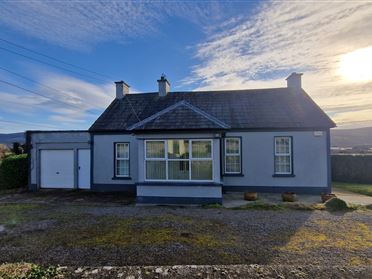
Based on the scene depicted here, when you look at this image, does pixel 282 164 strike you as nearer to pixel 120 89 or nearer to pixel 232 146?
pixel 232 146

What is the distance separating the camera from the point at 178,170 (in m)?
10.4

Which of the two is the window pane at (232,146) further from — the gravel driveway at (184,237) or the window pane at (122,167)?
A: the window pane at (122,167)

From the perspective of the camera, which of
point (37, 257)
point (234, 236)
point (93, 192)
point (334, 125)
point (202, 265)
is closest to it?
point (202, 265)

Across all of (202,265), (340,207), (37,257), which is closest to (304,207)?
(340,207)

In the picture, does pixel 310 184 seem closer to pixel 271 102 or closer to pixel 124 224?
pixel 271 102

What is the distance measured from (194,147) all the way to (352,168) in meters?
14.1

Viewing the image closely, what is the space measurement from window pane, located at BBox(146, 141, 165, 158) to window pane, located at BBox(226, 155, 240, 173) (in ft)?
14.1

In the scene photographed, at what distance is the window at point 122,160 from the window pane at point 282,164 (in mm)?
8474

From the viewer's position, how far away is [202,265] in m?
4.81

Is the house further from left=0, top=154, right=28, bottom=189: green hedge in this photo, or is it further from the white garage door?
left=0, top=154, right=28, bottom=189: green hedge

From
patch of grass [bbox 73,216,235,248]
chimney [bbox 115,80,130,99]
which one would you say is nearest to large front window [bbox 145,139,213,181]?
patch of grass [bbox 73,216,235,248]

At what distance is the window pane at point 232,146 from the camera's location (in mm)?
13108

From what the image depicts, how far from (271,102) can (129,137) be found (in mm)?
8776

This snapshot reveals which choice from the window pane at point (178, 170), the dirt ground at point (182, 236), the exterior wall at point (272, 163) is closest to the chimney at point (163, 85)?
the exterior wall at point (272, 163)
